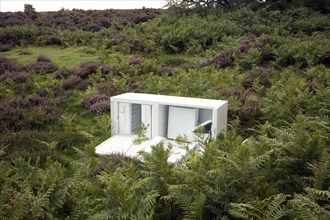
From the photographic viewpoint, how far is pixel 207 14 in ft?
60.1

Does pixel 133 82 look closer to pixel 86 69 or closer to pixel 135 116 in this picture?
pixel 86 69

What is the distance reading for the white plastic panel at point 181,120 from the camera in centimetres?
621

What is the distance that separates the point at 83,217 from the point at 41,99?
18.9 feet

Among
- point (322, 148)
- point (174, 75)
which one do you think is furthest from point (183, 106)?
point (174, 75)

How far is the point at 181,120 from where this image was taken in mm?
6293

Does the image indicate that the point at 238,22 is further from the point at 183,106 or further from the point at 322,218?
the point at 322,218

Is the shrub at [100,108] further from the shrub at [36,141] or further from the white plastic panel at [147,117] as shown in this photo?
the white plastic panel at [147,117]

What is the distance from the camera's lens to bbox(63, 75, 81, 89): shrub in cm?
998

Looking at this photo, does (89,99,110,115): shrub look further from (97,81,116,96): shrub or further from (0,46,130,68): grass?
(0,46,130,68): grass

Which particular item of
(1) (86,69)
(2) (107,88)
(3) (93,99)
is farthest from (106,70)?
(3) (93,99)

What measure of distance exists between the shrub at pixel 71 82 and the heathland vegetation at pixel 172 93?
1.6 inches

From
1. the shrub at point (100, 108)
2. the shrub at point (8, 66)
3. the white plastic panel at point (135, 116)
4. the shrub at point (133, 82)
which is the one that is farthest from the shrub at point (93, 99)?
the shrub at point (8, 66)

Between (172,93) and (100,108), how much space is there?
77.4 inches

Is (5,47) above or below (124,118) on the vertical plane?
above
